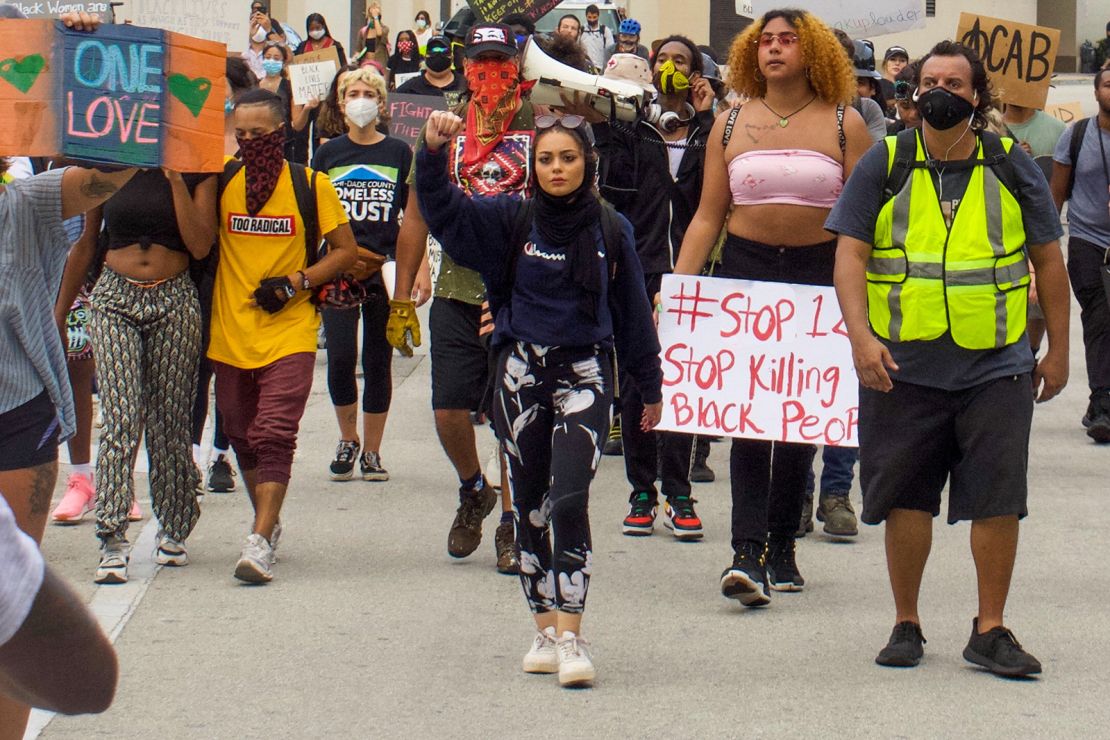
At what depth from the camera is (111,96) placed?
5801 mm

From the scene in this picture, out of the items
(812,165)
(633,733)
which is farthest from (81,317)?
(633,733)

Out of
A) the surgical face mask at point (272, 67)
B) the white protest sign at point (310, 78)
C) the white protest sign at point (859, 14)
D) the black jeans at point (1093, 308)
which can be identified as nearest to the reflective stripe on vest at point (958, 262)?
the black jeans at point (1093, 308)

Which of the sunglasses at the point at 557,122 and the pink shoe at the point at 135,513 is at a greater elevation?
the sunglasses at the point at 557,122

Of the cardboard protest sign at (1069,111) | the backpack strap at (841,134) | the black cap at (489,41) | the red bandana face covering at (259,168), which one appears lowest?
the red bandana face covering at (259,168)

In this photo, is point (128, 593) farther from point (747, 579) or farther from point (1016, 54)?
point (1016, 54)

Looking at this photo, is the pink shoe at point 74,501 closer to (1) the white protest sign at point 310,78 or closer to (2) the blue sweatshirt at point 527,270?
(2) the blue sweatshirt at point 527,270

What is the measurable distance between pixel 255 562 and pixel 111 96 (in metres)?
2.00

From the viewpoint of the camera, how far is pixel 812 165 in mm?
6598

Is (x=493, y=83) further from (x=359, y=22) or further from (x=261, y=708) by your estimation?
(x=359, y=22)

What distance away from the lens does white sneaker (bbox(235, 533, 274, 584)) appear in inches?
277

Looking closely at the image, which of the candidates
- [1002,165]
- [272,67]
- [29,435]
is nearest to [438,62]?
Result: [272,67]

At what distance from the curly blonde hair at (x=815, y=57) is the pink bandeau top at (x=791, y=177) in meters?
0.25

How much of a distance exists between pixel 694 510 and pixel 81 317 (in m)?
2.80

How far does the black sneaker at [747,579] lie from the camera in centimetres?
656
